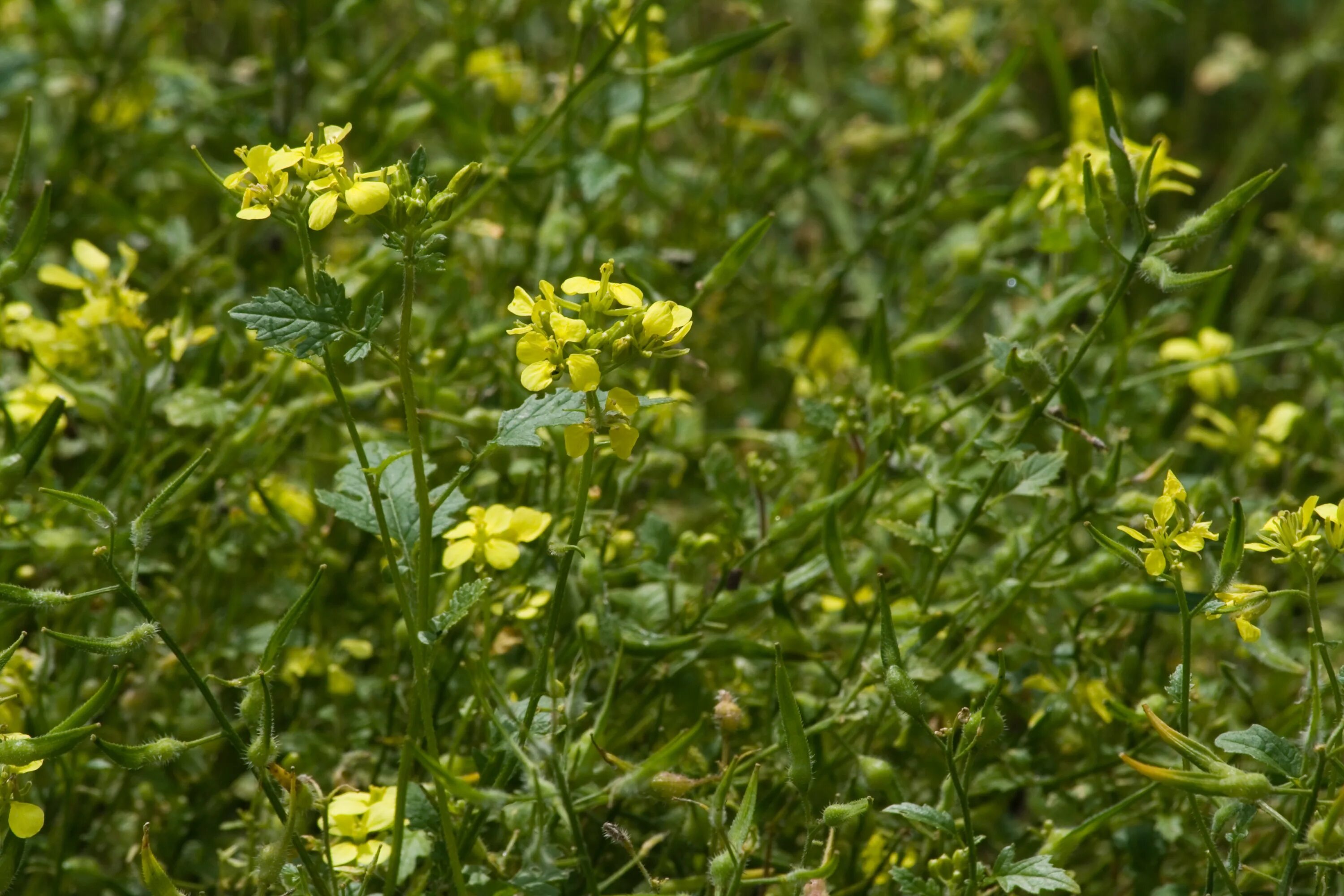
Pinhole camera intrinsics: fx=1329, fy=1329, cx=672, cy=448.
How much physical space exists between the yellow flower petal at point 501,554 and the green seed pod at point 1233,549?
59 cm

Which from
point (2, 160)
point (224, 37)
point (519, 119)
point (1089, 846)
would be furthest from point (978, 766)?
point (224, 37)

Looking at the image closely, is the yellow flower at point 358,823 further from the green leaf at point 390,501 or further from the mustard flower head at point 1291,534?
the mustard flower head at point 1291,534

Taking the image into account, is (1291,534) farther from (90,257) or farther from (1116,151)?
(90,257)

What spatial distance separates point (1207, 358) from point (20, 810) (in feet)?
4.76

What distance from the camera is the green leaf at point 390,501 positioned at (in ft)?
3.78

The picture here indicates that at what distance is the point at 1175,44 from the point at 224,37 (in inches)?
86.1

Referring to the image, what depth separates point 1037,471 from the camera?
52.4 inches

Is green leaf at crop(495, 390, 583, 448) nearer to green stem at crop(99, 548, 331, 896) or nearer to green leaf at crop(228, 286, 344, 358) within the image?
green leaf at crop(228, 286, 344, 358)

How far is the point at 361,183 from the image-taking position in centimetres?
99

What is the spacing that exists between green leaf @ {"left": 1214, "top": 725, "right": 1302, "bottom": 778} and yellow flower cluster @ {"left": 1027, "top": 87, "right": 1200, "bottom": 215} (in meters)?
0.48

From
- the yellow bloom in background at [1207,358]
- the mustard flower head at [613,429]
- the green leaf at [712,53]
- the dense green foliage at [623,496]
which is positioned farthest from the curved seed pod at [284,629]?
the yellow bloom in background at [1207,358]

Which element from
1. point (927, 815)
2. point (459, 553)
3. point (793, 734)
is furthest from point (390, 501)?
point (927, 815)

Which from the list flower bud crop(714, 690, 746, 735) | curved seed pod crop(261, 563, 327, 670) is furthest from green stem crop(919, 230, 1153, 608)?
curved seed pod crop(261, 563, 327, 670)

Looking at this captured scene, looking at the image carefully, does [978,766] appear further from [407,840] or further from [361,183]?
[361,183]
